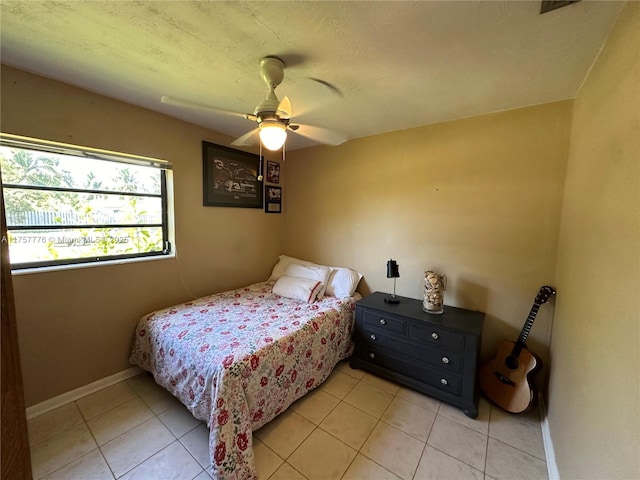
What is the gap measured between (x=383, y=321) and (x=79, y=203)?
2653 millimetres

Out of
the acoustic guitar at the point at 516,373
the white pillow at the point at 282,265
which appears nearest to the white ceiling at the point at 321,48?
the acoustic guitar at the point at 516,373

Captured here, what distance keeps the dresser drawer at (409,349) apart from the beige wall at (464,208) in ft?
1.70

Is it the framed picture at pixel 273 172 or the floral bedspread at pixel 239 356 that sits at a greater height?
the framed picture at pixel 273 172

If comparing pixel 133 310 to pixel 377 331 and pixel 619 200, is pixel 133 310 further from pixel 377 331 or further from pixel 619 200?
pixel 619 200

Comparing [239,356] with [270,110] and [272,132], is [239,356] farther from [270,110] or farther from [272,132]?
A: [270,110]

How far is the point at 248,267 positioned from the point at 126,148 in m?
1.68

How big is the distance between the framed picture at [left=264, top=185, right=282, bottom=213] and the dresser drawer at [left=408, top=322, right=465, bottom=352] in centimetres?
221

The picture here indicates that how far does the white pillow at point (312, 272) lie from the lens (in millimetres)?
2807

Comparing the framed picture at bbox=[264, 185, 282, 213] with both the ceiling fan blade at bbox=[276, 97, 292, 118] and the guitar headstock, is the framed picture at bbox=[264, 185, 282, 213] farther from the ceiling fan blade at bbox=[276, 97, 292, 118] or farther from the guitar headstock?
the guitar headstock

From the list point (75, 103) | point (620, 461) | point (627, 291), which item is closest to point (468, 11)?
point (627, 291)

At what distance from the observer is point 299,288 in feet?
8.71

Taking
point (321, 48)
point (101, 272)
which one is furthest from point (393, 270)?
point (101, 272)

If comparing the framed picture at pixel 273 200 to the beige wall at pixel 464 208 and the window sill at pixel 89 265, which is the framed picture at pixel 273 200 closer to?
the beige wall at pixel 464 208

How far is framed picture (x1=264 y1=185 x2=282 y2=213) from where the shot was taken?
10.8ft
